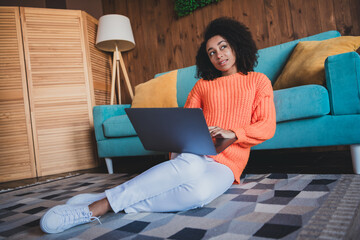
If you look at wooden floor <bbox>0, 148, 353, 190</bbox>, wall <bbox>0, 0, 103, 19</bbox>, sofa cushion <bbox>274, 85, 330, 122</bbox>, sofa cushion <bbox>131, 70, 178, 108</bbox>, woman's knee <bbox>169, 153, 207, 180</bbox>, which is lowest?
wooden floor <bbox>0, 148, 353, 190</bbox>

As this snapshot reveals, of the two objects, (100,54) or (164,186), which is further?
(100,54)

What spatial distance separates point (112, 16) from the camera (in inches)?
108

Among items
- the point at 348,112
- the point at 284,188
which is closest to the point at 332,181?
the point at 284,188

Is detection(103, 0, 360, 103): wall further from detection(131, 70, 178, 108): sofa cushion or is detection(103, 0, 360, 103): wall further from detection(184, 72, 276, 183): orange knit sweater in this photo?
detection(184, 72, 276, 183): orange knit sweater

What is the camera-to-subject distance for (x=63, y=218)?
819mm

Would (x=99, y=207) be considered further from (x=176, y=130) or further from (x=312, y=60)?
(x=312, y=60)

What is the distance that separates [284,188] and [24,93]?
8.43ft

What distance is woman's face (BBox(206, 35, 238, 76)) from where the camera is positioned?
1258mm

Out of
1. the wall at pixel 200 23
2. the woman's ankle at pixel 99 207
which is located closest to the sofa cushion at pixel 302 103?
the woman's ankle at pixel 99 207

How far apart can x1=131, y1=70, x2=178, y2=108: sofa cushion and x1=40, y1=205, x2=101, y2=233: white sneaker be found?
4.51ft

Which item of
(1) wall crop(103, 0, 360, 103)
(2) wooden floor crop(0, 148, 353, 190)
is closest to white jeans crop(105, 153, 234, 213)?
(2) wooden floor crop(0, 148, 353, 190)

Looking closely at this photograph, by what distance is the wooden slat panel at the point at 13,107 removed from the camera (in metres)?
2.46

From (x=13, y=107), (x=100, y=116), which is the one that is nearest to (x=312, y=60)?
(x=100, y=116)

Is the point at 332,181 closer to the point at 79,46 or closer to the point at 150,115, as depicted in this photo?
the point at 150,115
